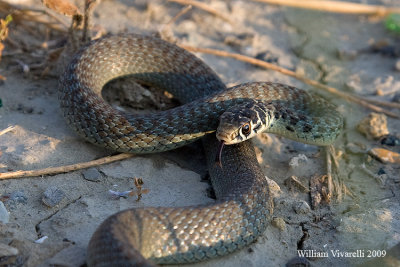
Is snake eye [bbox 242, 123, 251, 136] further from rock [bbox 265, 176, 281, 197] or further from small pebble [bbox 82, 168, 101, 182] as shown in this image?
small pebble [bbox 82, 168, 101, 182]

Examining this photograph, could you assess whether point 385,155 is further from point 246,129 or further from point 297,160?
point 246,129

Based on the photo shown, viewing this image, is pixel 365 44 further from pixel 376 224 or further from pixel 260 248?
pixel 260 248

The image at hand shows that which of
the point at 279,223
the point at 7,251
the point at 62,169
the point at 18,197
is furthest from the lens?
the point at 62,169

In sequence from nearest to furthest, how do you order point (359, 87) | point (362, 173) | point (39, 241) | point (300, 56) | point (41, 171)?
1. point (39, 241)
2. point (41, 171)
3. point (362, 173)
4. point (359, 87)
5. point (300, 56)

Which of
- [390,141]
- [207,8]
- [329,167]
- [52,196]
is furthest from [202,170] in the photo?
[207,8]

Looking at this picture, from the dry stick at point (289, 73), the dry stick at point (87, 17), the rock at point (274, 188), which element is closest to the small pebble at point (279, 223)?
the rock at point (274, 188)

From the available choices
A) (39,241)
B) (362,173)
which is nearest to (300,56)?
(362,173)

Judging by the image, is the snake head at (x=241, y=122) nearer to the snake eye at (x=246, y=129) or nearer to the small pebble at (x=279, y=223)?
the snake eye at (x=246, y=129)
